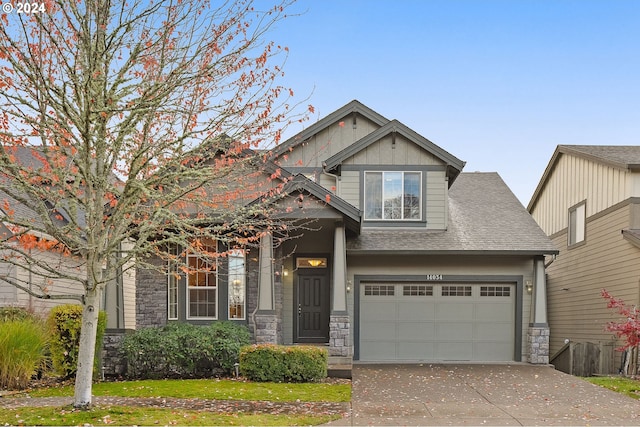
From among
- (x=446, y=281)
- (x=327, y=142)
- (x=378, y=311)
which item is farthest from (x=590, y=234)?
(x=327, y=142)

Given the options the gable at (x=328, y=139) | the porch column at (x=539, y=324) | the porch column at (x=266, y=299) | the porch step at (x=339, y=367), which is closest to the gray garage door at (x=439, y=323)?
the porch column at (x=539, y=324)

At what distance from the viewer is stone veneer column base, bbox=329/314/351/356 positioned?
13.3 metres

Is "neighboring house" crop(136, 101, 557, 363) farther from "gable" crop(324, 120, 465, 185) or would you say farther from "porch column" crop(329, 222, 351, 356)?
"porch column" crop(329, 222, 351, 356)

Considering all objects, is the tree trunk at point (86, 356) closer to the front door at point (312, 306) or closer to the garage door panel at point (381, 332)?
the front door at point (312, 306)

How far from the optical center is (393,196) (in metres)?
16.2

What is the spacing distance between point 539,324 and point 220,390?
29.6ft

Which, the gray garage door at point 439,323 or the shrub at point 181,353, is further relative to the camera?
the gray garage door at point 439,323

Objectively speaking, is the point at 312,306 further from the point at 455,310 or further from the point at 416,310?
the point at 455,310

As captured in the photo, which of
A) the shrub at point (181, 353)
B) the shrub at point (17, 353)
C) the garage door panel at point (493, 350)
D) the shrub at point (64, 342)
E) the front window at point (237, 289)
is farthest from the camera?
the garage door panel at point (493, 350)

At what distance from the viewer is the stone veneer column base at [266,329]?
13.2 meters

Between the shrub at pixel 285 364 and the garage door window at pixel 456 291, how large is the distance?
18.2ft

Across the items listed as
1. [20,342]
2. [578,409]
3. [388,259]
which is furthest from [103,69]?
[388,259]

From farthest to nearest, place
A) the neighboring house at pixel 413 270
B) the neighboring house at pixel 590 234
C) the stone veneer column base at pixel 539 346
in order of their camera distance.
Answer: the neighboring house at pixel 413 270 < the stone veneer column base at pixel 539 346 < the neighboring house at pixel 590 234

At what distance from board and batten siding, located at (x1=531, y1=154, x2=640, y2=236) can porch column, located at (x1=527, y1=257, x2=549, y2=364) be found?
2.68 meters
